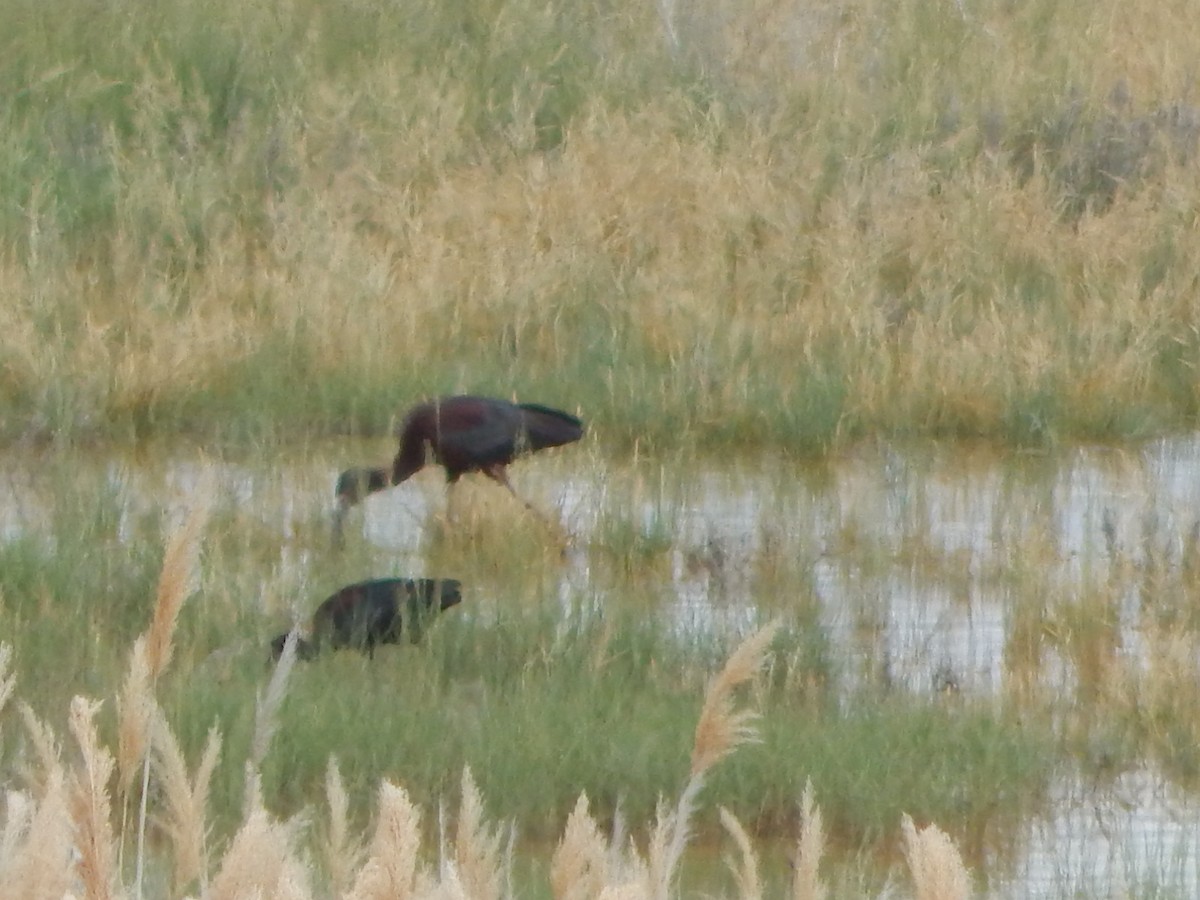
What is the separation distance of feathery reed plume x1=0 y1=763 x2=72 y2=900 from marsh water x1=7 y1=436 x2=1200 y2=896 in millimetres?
2942

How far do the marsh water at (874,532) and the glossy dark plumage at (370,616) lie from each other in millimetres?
435

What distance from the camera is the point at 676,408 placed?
7.96 metres

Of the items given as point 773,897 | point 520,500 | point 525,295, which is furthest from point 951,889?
point 525,295

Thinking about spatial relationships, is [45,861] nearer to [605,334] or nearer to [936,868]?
[936,868]

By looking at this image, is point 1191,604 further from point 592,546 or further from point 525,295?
point 525,295

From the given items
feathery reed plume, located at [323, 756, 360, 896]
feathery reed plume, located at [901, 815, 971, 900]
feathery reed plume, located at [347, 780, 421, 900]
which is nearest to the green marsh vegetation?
feathery reed plume, located at [323, 756, 360, 896]

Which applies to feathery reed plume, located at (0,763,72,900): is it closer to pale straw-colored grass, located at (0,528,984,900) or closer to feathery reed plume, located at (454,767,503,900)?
pale straw-colored grass, located at (0,528,984,900)

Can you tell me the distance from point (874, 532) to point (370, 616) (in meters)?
1.81

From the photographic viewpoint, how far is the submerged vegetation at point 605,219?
812cm

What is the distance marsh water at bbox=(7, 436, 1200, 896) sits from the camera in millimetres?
5961

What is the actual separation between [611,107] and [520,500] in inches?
177

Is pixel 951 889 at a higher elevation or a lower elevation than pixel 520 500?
higher

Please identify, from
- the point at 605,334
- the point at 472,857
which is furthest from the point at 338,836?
the point at 605,334

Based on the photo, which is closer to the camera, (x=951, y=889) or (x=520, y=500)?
(x=951, y=889)
